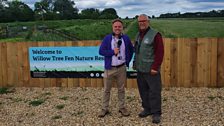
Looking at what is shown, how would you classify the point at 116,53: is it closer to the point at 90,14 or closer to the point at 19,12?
the point at 90,14

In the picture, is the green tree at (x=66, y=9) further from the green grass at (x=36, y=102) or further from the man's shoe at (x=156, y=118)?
the man's shoe at (x=156, y=118)

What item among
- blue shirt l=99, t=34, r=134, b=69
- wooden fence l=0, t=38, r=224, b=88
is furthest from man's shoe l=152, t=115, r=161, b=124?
wooden fence l=0, t=38, r=224, b=88

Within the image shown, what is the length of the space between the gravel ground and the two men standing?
0.28 metres

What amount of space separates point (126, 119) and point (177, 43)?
3.10m

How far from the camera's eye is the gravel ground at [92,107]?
662 centimetres

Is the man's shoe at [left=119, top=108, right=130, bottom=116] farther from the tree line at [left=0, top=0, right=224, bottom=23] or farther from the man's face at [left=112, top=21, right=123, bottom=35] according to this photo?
the tree line at [left=0, top=0, right=224, bottom=23]

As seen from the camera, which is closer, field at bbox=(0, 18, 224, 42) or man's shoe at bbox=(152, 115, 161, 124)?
man's shoe at bbox=(152, 115, 161, 124)

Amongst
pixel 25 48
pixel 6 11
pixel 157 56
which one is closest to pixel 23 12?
pixel 6 11

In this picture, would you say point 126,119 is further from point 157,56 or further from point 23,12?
point 23,12

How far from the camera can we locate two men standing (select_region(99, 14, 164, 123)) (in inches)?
242

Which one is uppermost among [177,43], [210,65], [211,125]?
→ [177,43]

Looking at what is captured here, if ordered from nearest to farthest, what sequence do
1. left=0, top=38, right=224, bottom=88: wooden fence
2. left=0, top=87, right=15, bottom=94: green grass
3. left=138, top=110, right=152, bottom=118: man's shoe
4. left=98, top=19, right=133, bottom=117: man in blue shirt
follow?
left=98, top=19, right=133, bottom=117: man in blue shirt → left=138, top=110, right=152, bottom=118: man's shoe → left=0, top=38, right=224, bottom=88: wooden fence → left=0, top=87, right=15, bottom=94: green grass

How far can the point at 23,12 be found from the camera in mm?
69312

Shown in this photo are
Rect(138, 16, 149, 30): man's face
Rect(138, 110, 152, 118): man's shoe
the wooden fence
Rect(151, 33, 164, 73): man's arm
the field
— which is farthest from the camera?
the field
